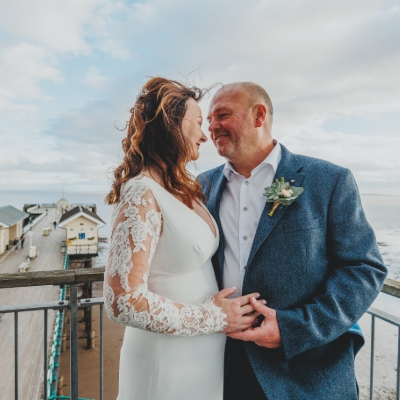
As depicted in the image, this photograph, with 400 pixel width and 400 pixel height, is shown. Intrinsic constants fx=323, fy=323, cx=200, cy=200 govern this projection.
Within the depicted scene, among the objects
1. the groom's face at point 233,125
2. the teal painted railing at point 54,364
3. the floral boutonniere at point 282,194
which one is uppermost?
the groom's face at point 233,125

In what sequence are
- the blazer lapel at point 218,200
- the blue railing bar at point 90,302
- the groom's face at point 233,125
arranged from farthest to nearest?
the blue railing bar at point 90,302
the groom's face at point 233,125
the blazer lapel at point 218,200

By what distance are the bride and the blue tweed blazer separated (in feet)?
0.72

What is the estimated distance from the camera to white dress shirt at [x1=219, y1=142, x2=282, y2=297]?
2059 mm

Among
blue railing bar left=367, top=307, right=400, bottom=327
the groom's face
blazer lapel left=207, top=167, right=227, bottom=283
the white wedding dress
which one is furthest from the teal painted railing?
the groom's face

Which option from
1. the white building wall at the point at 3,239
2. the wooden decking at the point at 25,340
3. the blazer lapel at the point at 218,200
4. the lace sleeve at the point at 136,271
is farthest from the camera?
the white building wall at the point at 3,239

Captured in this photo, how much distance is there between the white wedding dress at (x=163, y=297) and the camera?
1.50 meters

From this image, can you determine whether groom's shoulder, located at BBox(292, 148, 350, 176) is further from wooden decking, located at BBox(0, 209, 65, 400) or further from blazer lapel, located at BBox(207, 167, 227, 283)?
wooden decking, located at BBox(0, 209, 65, 400)

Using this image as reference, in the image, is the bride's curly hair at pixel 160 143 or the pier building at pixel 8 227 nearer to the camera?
the bride's curly hair at pixel 160 143

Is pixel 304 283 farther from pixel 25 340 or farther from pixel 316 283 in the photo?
pixel 25 340

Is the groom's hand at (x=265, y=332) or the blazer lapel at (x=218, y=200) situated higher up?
the blazer lapel at (x=218, y=200)

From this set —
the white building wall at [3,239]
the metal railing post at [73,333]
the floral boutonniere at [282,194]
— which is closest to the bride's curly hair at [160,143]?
Answer: the floral boutonniere at [282,194]

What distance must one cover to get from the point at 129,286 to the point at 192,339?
61cm

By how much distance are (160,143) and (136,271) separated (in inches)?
30.5

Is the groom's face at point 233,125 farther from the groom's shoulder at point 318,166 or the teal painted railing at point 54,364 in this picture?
the teal painted railing at point 54,364
